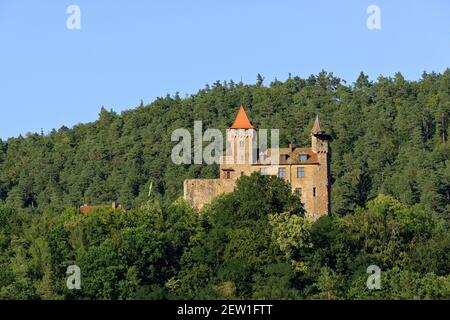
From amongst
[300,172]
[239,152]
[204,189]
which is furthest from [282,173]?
[204,189]

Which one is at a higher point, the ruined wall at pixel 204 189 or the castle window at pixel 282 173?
the castle window at pixel 282 173

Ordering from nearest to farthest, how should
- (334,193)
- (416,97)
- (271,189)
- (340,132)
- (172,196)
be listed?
1. (271,189)
2. (334,193)
3. (172,196)
4. (340,132)
5. (416,97)

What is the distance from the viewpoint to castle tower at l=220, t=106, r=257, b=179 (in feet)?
295

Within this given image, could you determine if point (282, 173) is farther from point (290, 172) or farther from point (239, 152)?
point (239, 152)

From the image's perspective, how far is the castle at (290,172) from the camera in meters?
88.4

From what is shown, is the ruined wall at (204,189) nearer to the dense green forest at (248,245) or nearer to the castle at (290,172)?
the castle at (290,172)

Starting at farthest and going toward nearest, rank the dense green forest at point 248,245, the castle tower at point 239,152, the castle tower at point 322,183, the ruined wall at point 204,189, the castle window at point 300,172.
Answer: the castle tower at point 239,152 < the ruined wall at point 204,189 < the castle window at point 300,172 < the castle tower at point 322,183 < the dense green forest at point 248,245

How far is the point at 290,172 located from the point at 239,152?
339 centimetres

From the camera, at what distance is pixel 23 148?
161875 millimetres

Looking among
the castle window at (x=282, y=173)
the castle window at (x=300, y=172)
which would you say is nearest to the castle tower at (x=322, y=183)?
the castle window at (x=300, y=172)
